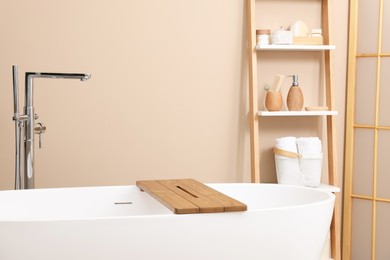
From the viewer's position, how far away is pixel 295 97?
12.8 feet

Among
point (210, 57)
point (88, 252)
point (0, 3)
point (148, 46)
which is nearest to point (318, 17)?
point (210, 57)

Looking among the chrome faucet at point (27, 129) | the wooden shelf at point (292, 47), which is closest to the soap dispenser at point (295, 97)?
the wooden shelf at point (292, 47)

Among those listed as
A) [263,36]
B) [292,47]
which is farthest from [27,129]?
[292,47]

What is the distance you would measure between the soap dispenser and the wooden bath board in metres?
0.98

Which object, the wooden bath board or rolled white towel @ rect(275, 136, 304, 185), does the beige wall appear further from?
the wooden bath board

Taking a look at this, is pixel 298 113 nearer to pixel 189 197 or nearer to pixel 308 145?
pixel 308 145

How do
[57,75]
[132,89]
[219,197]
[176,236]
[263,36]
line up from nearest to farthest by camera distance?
1. [176,236]
2. [219,197]
3. [57,75]
4. [132,89]
5. [263,36]

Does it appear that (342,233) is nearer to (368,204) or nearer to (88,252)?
(368,204)

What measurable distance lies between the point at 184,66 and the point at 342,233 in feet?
4.36

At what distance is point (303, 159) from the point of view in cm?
387

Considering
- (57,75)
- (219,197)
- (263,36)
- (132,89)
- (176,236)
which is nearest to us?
(176,236)

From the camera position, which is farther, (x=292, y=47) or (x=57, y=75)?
(x=292, y=47)

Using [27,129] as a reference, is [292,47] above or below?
above

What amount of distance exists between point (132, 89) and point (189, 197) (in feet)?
4.05
